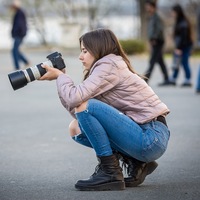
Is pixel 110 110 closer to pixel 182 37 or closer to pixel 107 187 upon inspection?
pixel 107 187

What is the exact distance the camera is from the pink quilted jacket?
17.5 feet

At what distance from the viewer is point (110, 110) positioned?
530 centimetres

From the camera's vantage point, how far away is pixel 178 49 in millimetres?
15531

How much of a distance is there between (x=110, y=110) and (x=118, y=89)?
217 mm

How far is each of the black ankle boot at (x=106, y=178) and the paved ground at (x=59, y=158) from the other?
0.20 feet

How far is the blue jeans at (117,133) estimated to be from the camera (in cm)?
529

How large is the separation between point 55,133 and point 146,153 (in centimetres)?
364

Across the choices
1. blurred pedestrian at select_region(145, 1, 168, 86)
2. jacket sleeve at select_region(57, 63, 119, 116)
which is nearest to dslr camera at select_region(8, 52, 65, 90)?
jacket sleeve at select_region(57, 63, 119, 116)

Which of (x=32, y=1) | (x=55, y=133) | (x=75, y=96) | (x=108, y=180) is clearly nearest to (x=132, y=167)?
(x=108, y=180)

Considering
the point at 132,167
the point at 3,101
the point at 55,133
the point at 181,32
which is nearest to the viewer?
the point at 132,167

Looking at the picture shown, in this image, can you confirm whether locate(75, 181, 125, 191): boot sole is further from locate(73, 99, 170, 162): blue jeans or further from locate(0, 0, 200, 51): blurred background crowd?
locate(0, 0, 200, 51): blurred background crowd

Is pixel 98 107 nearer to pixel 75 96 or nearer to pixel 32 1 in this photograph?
pixel 75 96

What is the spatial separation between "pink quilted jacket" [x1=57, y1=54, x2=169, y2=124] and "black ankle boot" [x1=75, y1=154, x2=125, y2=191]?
1.09ft

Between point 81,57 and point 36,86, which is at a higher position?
point 81,57
